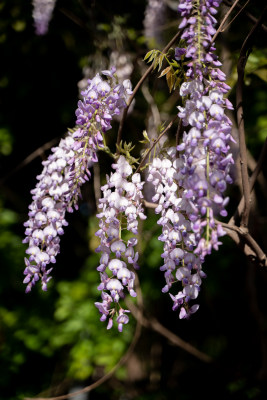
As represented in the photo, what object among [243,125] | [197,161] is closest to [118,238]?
[197,161]

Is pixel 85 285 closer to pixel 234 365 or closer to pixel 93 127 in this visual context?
pixel 234 365

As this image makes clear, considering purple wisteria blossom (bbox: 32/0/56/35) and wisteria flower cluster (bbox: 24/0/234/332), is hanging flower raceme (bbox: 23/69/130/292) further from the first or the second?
purple wisteria blossom (bbox: 32/0/56/35)

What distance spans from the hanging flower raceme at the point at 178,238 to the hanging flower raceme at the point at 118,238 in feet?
0.23

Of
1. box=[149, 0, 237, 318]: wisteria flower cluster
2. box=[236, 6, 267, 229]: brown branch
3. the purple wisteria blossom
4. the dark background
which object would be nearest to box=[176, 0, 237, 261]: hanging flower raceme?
box=[149, 0, 237, 318]: wisteria flower cluster

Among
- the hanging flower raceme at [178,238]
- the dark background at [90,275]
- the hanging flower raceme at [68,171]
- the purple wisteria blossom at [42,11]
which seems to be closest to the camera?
the hanging flower raceme at [178,238]

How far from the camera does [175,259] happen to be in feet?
3.68

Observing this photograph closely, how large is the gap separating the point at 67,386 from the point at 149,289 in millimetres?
1019

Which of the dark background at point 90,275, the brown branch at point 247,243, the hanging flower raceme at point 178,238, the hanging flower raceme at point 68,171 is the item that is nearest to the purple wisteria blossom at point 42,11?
the dark background at point 90,275

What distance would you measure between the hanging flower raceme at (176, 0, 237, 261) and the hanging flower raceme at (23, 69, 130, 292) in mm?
234

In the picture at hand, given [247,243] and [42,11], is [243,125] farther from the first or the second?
[42,11]

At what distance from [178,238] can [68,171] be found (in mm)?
471

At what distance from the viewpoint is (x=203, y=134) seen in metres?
1.00

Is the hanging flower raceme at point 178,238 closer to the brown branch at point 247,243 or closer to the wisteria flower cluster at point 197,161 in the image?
the wisteria flower cluster at point 197,161

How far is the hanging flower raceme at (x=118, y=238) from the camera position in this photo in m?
1.14
